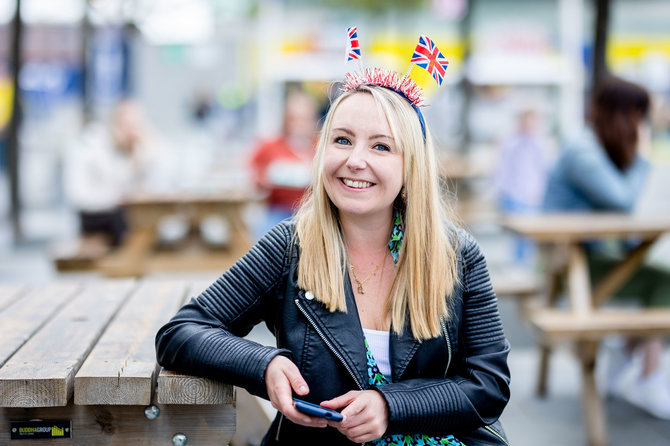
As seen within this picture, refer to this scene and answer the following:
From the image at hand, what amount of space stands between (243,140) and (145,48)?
7.13 metres

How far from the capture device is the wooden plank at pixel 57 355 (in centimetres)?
200

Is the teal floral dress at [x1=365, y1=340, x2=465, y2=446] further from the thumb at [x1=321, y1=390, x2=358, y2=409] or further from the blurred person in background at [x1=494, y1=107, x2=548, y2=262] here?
the blurred person in background at [x1=494, y1=107, x2=548, y2=262]

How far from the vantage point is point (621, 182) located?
4730 mm

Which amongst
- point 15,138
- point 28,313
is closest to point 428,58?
point 28,313

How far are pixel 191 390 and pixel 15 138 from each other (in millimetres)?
8305

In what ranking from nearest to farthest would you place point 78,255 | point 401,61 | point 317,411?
point 317,411
point 78,255
point 401,61

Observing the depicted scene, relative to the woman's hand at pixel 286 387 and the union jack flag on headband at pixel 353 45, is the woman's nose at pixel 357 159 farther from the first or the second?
the woman's hand at pixel 286 387

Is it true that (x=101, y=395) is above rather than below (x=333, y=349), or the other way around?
below

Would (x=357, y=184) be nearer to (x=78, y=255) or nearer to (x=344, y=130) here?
(x=344, y=130)

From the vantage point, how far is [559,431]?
4.23 meters

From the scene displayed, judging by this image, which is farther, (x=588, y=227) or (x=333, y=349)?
(x=588, y=227)

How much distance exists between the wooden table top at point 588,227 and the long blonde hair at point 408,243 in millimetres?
1898

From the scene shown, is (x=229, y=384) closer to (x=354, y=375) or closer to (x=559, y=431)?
(x=354, y=375)

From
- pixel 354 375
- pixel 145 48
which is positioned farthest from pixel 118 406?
pixel 145 48
